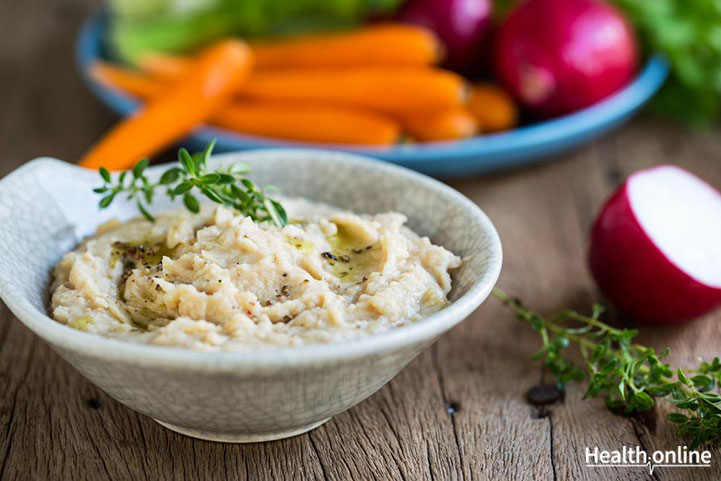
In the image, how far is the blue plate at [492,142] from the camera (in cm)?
331

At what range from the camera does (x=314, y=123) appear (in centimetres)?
355

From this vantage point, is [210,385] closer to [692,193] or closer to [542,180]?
[692,193]

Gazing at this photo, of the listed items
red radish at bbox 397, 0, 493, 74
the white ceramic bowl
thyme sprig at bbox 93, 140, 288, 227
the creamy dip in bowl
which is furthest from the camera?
red radish at bbox 397, 0, 493, 74

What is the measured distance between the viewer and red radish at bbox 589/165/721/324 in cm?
251

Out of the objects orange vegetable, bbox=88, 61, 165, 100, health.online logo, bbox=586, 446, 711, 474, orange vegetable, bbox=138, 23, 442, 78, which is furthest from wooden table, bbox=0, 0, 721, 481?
orange vegetable, bbox=88, 61, 165, 100

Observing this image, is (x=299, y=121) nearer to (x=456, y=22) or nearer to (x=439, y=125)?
(x=439, y=125)

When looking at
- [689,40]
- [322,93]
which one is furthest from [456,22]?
[689,40]

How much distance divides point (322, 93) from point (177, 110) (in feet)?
Result: 2.10

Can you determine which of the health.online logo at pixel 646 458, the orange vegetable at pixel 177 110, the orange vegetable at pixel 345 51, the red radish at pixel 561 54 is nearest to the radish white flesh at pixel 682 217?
the health.online logo at pixel 646 458

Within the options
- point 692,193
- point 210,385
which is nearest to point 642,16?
point 692,193

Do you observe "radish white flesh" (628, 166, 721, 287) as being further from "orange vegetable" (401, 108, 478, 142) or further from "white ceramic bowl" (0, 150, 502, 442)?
"orange vegetable" (401, 108, 478, 142)

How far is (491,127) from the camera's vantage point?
3689 millimetres

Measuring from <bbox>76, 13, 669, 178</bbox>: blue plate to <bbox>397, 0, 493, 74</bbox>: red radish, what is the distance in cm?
45

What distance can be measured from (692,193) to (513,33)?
4.29 feet
